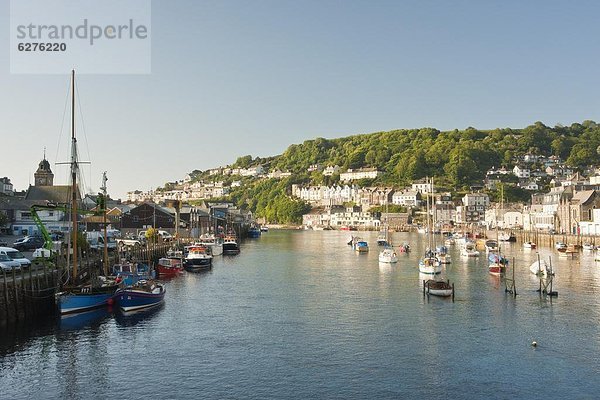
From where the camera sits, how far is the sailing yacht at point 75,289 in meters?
32.9

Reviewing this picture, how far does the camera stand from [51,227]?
67.8 meters

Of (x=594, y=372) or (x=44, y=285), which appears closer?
(x=594, y=372)

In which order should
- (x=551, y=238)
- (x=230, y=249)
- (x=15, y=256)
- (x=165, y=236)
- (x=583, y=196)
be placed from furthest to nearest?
(x=583, y=196), (x=551, y=238), (x=230, y=249), (x=165, y=236), (x=15, y=256)

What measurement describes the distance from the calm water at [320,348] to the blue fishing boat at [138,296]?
87 cm

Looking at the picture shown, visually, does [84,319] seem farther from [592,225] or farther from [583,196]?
[583,196]

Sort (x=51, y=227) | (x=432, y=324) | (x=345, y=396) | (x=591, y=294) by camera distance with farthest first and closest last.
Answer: (x=51, y=227) < (x=591, y=294) < (x=432, y=324) < (x=345, y=396)

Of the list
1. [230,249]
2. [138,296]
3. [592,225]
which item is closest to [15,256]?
[138,296]

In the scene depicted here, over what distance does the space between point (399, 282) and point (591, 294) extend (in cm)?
1491

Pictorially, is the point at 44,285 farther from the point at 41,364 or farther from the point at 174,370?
the point at 174,370

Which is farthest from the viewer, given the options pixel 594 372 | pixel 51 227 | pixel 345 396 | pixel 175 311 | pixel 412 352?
pixel 51 227

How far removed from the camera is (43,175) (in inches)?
3893

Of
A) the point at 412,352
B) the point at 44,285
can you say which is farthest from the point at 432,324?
the point at 44,285

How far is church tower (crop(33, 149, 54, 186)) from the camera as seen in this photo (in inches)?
3880

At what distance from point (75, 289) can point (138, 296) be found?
12.3ft
